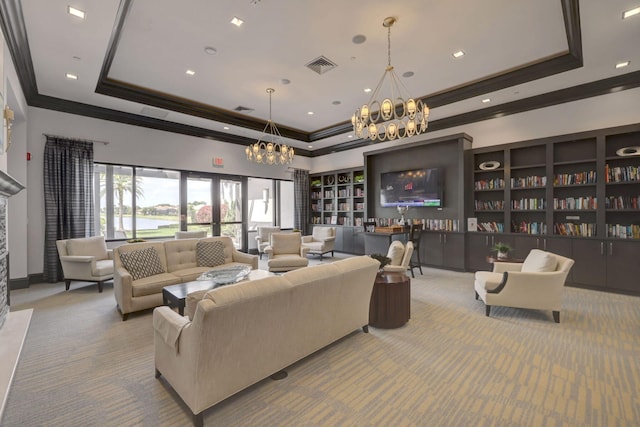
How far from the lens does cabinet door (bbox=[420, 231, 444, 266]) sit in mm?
6180

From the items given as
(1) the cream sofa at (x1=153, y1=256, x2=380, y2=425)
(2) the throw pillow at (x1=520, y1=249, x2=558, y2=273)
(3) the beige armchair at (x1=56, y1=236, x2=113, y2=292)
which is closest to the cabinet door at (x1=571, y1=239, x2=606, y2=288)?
(2) the throw pillow at (x1=520, y1=249, x2=558, y2=273)

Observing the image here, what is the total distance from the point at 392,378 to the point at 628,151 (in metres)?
5.30

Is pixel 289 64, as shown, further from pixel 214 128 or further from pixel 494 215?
pixel 494 215

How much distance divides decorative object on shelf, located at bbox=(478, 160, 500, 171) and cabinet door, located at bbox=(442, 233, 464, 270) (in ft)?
4.76

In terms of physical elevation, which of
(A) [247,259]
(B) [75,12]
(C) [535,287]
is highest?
(B) [75,12]

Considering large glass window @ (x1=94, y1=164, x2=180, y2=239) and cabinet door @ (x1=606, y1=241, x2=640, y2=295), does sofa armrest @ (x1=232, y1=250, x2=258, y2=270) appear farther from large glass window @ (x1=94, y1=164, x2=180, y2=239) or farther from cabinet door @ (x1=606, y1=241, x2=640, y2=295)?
cabinet door @ (x1=606, y1=241, x2=640, y2=295)

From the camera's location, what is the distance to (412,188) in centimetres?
676

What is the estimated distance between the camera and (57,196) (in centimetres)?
521

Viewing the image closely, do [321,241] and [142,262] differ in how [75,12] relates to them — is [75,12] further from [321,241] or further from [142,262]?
[321,241]

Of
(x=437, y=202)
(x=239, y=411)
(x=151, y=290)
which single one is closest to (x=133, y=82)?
(x=151, y=290)

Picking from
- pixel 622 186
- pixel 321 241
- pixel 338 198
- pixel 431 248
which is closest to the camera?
pixel 622 186

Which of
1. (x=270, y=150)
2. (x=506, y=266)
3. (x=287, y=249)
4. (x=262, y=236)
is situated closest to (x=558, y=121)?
(x=506, y=266)

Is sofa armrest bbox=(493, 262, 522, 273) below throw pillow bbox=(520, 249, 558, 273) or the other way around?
below

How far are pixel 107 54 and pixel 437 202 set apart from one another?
635cm
